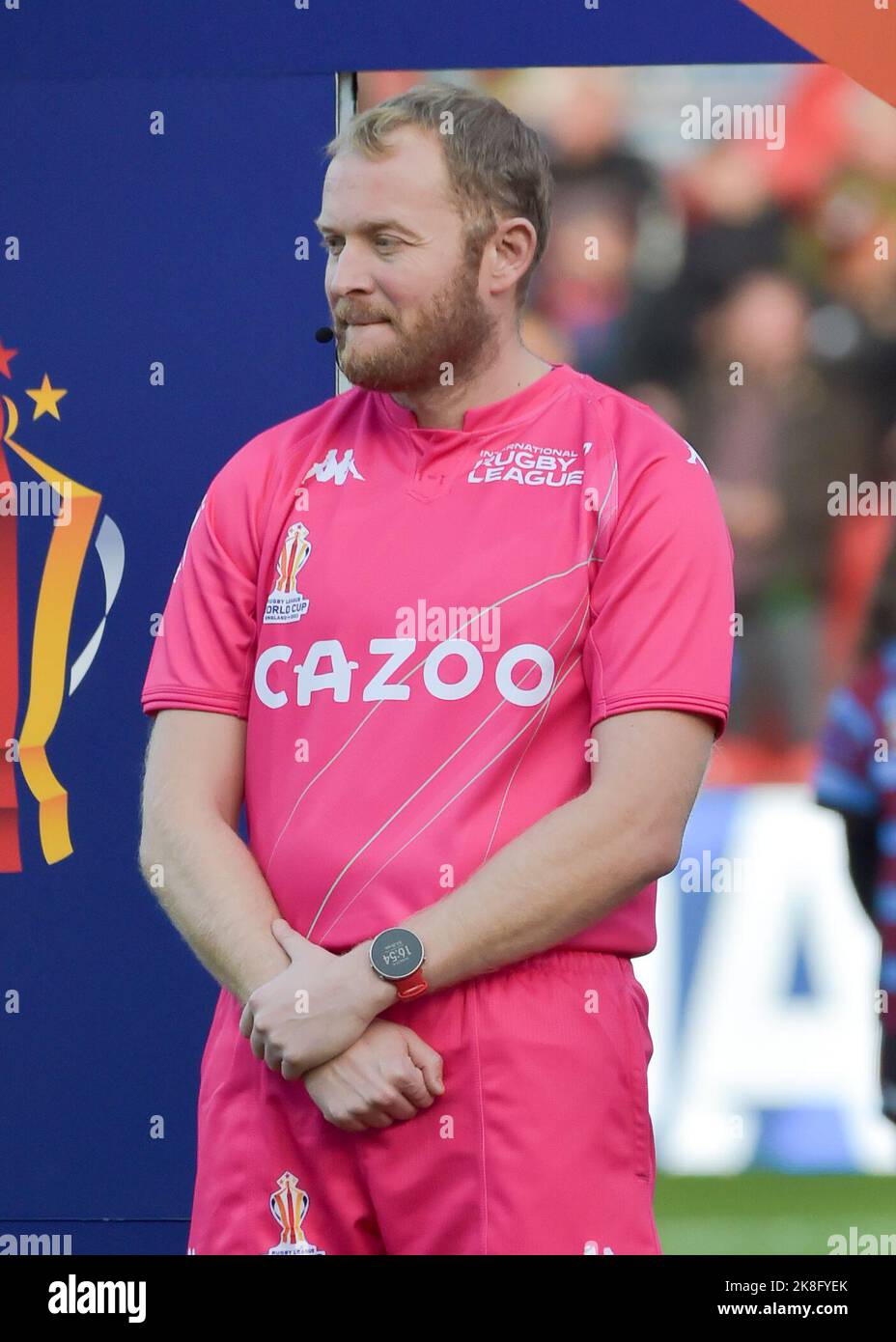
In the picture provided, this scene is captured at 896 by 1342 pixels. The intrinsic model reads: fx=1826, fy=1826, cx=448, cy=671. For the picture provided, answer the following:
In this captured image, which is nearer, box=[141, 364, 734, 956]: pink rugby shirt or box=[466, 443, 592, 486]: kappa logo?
box=[141, 364, 734, 956]: pink rugby shirt

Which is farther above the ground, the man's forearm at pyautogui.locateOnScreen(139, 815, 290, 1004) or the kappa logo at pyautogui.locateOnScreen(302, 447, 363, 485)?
the kappa logo at pyautogui.locateOnScreen(302, 447, 363, 485)

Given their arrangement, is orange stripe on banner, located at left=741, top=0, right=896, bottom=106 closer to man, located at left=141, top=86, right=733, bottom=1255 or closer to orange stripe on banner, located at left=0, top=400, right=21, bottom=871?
man, located at left=141, top=86, right=733, bottom=1255

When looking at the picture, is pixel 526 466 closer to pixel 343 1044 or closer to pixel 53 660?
pixel 343 1044

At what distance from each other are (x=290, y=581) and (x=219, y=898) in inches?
13.7

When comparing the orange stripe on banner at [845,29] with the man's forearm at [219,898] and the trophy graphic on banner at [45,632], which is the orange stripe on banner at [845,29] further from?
the man's forearm at [219,898]

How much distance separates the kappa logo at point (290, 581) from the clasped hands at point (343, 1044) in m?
0.37

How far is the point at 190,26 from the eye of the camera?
305 cm

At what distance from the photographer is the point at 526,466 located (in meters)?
1.96

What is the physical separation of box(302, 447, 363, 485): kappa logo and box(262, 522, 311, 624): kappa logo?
0.07m

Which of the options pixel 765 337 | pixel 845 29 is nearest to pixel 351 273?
pixel 765 337

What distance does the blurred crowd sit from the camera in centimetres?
305

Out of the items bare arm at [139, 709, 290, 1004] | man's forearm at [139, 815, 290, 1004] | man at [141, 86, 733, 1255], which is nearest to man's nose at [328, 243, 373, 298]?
man at [141, 86, 733, 1255]
